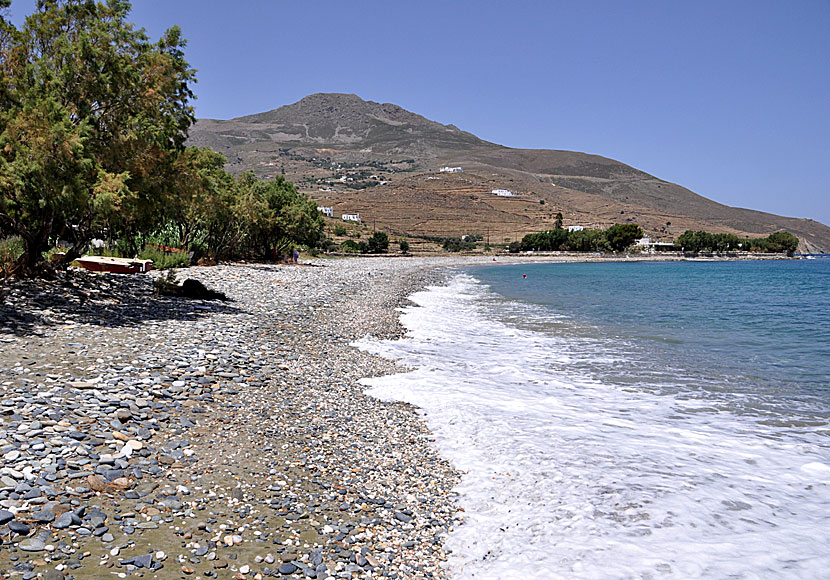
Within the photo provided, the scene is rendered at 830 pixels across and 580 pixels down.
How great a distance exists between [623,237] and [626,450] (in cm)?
12378

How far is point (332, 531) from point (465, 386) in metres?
5.55

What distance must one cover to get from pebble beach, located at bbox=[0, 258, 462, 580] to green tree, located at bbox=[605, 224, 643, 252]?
12145 cm

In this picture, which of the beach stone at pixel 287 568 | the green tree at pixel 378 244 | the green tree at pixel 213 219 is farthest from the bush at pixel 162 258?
the green tree at pixel 378 244

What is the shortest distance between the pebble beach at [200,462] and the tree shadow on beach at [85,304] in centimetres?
10

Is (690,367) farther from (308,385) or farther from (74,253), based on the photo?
(74,253)

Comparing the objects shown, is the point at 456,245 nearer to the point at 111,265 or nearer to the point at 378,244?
the point at 378,244

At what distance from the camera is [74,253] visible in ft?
46.2

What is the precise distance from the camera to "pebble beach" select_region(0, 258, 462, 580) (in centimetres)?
417

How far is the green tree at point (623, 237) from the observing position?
122 meters

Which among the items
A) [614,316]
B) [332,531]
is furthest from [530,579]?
[614,316]

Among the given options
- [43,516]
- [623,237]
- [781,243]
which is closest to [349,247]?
[43,516]

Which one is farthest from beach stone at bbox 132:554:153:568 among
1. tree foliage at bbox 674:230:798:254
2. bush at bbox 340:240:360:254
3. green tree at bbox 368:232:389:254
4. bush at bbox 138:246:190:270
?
tree foliage at bbox 674:230:798:254

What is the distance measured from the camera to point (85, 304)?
12.6m

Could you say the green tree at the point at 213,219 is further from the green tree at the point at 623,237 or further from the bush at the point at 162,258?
the green tree at the point at 623,237
